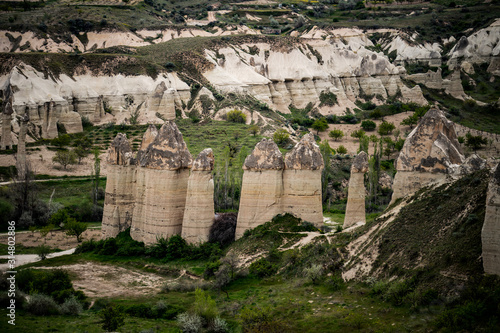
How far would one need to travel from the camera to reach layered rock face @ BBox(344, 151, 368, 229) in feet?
110

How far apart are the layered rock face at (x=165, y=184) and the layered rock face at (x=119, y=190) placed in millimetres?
3799

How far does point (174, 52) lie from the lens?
93.2m

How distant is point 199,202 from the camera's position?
3397 cm

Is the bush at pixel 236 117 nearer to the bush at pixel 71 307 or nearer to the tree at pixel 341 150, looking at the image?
the tree at pixel 341 150

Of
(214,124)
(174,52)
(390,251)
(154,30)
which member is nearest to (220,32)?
(154,30)

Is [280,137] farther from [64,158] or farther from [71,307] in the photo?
[71,307]

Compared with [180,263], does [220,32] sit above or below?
above

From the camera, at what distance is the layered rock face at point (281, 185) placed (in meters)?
32.8

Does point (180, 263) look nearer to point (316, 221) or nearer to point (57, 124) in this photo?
point (316, 221)

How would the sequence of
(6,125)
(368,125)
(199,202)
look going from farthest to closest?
(368,125) → (6,125) → (199,202)

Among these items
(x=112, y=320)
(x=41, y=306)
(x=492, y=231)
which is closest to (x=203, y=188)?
A: (x=41, y=306)

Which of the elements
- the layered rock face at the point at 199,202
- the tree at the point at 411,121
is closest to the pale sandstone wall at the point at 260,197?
the layered rock face at the point at 199,202

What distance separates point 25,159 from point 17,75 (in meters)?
17.7

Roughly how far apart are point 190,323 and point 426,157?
624 inches
